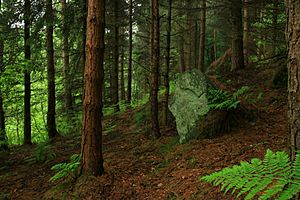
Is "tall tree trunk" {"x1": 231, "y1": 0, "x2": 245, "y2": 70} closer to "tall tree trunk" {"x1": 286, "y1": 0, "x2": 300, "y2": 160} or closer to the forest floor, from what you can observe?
the forest floor

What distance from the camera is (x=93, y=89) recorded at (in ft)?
23.0

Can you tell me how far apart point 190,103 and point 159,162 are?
195cm

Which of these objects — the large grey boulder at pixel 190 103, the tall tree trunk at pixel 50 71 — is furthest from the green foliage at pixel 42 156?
the large grey boulder at pixel 190 103

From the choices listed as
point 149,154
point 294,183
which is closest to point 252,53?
point 149,154

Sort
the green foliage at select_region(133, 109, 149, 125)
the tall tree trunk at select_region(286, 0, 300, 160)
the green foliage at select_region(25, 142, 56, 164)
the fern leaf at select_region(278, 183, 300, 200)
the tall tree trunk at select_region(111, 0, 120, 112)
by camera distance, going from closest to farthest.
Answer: the fern leaf at select_region(278, 183, 300, 200)
the tall tree trunk at select_region(286, 0, 300, 160)
the green foliage at select_region(25, 142, 56, 164)
the green foliage at select_region(133, 109, 149, 125)
the tall tree trunk at select_region(111, 0, 120, 112)

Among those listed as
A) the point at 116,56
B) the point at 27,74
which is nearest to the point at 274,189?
the point at 27,74

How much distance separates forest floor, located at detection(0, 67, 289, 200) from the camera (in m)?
6.45

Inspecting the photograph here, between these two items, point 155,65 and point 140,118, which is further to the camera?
point 140,118

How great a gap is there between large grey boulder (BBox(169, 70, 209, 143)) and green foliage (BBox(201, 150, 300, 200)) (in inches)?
226

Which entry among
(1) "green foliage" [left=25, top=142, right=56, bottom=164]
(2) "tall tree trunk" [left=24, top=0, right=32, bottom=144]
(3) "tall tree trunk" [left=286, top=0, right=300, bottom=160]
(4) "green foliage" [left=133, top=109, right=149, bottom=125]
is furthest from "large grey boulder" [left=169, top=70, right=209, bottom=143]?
(2) "tall tree trunk" [left=24, top=0, right=32, bottom=144]

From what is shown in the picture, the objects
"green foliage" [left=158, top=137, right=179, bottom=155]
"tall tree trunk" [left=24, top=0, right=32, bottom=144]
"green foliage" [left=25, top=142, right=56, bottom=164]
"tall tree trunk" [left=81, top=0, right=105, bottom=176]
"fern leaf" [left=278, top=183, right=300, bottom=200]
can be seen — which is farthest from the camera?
"tall tree trunk" [left=24, top=0, right=32, bottom=144]

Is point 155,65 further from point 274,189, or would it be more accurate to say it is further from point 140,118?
point 274,189

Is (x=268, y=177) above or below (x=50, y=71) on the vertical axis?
below

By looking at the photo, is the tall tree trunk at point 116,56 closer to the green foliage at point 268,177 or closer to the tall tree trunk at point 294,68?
the tall tree trunk at point 294,68
